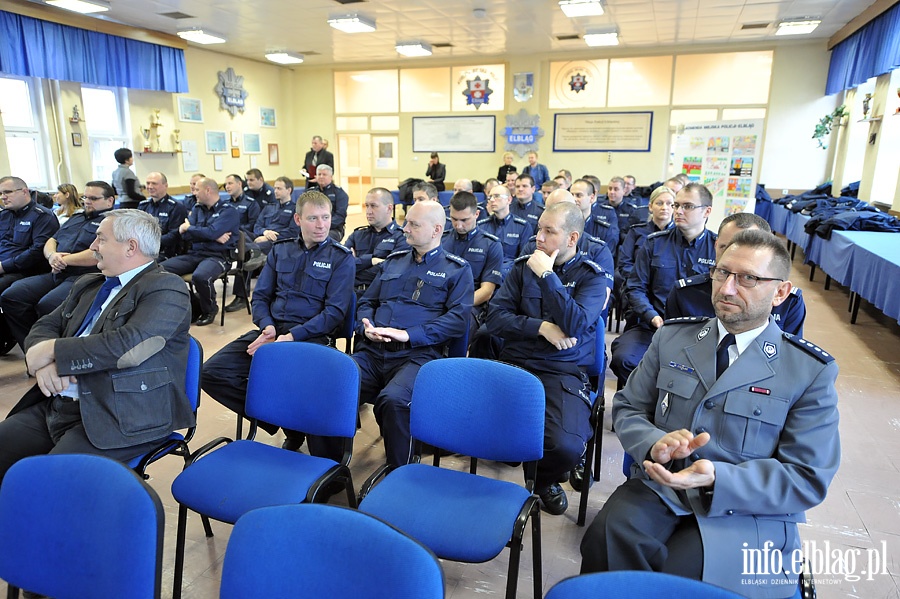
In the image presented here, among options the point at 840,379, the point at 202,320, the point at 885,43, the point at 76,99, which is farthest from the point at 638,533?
the point at 76,99

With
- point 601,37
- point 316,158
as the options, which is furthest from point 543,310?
point 316,158

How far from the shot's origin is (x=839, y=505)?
2361 millimetres

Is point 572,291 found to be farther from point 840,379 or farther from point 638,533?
point 840,379

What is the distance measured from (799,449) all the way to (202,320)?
4.73 meters

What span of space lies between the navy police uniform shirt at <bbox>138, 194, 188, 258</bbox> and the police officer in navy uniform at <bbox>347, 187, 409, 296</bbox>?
5.91ft

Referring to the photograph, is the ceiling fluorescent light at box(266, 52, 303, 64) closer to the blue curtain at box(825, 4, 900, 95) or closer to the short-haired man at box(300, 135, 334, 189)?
the short-haired man at box(300, 135, 334, 189)

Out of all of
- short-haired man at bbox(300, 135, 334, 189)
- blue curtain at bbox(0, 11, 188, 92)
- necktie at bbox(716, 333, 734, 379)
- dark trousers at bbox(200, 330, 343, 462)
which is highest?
blue curtain at bbox(0, 11, 188, 92)

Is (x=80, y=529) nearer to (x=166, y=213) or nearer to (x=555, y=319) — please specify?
(x=555, y=319)

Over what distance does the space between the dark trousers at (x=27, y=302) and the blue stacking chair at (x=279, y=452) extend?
104 inches

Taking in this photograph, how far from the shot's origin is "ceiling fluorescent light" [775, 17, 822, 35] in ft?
26.3

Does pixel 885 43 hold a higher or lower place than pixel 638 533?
higher

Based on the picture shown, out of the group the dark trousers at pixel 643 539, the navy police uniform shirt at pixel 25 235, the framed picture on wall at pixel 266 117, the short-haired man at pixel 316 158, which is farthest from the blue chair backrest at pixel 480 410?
the framed picture on wall at pixel 266 117

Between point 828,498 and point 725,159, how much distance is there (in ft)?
15.8

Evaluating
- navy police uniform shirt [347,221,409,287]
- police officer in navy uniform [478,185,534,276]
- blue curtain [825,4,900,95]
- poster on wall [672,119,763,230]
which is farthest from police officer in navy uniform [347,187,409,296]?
blue curtain [825,4,900,95]
